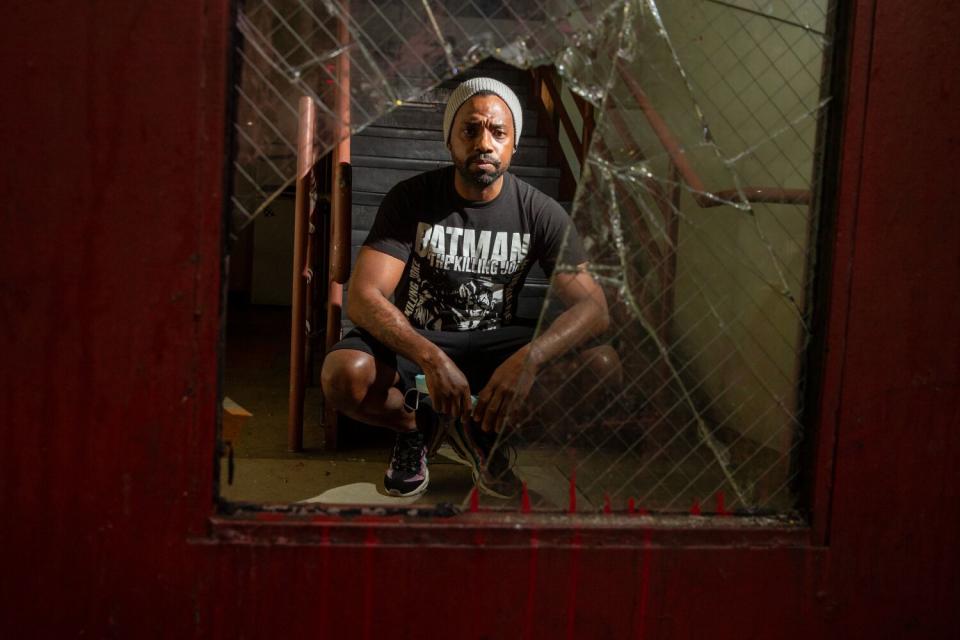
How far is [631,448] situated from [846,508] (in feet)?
1.60

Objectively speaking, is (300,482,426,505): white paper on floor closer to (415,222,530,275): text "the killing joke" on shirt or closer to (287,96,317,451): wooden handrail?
(287,96,317,451): wooden handrail

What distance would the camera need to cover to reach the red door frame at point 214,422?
1423mm

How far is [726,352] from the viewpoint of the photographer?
1.77 m

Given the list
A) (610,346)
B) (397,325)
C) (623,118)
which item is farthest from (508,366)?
(623,118)

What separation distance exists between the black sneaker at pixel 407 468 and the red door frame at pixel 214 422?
48.6 inches

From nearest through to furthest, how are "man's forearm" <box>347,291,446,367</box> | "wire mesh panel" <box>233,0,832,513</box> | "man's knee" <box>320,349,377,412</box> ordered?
"wire mesh panel" <box>233,0,832,513</box>, "man's forearm" <box>347,291,446,367</box>, "man's knee" <box>320,349,377,412</box>

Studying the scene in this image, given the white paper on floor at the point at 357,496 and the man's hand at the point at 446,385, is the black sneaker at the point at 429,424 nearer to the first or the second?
the white paper on floor at the point at 357,496

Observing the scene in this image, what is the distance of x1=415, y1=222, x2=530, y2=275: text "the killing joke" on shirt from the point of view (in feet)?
9.16

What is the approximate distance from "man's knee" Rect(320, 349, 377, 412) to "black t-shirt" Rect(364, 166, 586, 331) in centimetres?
34

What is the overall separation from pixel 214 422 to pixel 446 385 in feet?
3.23

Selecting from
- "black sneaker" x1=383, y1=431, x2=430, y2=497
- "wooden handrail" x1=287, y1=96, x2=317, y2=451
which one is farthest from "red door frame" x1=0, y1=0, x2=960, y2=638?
"wooden handrail" x1=287, y1=96, x2=317, y2=451

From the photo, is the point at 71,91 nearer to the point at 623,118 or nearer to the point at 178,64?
the point at 178,64

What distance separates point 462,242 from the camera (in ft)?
9.17

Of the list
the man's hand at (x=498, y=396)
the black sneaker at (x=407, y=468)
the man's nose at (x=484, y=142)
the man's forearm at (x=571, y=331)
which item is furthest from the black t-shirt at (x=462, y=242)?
the man's forearm at (x=571, y=331)
